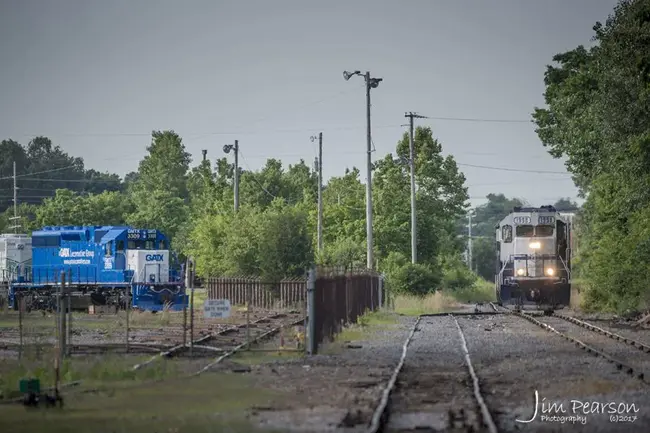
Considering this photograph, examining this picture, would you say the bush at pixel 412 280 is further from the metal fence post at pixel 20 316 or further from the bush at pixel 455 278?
the metal fence post at pixel 20 316

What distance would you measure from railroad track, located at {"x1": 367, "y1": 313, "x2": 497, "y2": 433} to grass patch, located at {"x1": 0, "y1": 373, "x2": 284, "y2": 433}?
1825mm

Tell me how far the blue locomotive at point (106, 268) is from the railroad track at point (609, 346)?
53.1ft

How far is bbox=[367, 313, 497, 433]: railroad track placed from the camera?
567 inches

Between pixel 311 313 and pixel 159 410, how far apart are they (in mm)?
8629

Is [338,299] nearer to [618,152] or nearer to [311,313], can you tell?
[311,313]

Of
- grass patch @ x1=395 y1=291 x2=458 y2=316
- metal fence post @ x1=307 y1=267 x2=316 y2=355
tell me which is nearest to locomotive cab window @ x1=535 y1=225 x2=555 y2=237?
grass patch @ x1=395 y1=291 x2=458 y2=316

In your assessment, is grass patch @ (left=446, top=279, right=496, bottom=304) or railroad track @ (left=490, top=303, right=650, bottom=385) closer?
railroad track @ (left=490, top=303, right=650, bottom=385)

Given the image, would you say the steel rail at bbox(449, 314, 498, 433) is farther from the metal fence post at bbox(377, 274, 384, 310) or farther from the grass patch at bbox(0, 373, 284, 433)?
the metal fence post at bbox(377, 274, 384, 310)

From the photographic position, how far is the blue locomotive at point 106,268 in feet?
157

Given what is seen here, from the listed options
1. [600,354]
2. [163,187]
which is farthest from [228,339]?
[163,187]

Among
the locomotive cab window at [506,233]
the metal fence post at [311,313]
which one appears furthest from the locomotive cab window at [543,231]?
the metal fence post at [311,313]

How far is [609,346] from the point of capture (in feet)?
91.9

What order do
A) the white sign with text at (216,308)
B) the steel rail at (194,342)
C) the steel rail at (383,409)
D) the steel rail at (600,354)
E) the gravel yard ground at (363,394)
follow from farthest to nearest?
the white sign with text at (216,308) → the steel rail at (194,342) → the steel rail at (600,354) → the gravel yard ground at (363,394) → the steel rail at (383,409)

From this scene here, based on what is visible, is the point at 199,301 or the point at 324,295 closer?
the point at 324,295
